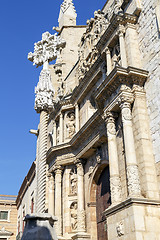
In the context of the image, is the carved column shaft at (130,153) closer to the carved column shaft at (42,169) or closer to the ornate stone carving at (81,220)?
the carved column shaft at (42,169)

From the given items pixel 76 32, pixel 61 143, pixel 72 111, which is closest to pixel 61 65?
pixel 76 32

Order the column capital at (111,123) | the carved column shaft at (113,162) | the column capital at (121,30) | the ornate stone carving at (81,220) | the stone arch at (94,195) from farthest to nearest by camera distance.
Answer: the ornate stone carving at (81,220)
the stone arch at (94,195)
the column capital at (121,30)
the column capital at (111,123)
the carved column shaft at (113,162)

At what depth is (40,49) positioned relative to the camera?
8852mm

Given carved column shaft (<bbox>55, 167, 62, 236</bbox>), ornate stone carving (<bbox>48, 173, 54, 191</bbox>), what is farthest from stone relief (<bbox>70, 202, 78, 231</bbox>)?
ornate stone carving (<bbox>48, 173, 54, 191</bbox>)

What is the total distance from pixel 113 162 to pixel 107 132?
1.14 meters

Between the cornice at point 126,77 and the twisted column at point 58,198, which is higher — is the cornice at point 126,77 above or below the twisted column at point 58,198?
above

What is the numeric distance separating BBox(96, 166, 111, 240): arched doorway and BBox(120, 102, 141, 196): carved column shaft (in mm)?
3550

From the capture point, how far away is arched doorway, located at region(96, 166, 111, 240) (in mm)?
12480

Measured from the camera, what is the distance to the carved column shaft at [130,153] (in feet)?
29.3

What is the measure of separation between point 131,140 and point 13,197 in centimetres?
2820

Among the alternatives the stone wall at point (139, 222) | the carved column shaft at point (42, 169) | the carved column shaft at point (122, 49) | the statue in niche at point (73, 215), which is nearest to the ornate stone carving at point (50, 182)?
the statue in niche at point (73, 215)

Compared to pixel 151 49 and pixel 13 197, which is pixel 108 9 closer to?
pixel 151 49

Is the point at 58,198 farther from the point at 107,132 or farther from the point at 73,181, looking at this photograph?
the point at 107,132

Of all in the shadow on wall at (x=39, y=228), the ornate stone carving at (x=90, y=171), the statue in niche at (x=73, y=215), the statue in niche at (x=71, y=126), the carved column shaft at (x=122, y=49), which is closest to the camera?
the shadow on wall at (x=39, y=228)
